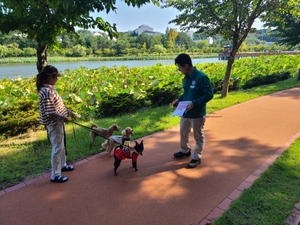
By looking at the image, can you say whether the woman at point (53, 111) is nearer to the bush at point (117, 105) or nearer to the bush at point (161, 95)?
the bush at point (117, 105)

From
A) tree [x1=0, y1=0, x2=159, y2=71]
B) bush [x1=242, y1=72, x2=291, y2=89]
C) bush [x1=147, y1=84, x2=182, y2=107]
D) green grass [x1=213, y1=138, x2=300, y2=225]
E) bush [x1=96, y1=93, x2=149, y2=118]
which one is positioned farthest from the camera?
bush [x1=242, y1=72, x2=291, y2=89]

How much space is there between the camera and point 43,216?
2605 millimetres

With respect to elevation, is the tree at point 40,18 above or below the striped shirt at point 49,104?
above

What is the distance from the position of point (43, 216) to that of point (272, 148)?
13.1 feet

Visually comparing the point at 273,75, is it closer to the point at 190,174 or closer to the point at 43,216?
the point at 190,174

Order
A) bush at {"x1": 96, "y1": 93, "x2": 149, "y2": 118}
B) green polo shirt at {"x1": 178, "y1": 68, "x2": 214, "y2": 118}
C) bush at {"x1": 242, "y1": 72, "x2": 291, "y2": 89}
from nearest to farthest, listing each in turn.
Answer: green polo shirt at {"x1": 178, "y1": 68, "x2": 214, "y2": 118}, bush at {"x1": 96, "y1": 93, "x2": 149, "y2": 118}, bush at {"x1": 242, "y1": 72, "x2": 291, "y2": 89}

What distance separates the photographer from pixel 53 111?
9.84 ft

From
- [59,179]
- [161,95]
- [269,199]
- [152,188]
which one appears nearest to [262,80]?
[161,95]

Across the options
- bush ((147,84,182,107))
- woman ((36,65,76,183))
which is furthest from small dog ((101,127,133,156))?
bush ((147,84,182,107))

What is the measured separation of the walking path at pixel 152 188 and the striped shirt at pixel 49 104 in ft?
3.04

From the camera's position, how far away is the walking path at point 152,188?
2598mm

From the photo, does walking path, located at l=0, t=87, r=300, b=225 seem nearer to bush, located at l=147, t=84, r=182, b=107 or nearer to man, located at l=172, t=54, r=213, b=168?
man, located at l=172, t=54, r=213, b=168

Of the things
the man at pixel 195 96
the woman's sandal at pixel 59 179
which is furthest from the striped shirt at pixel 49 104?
the man at pixel 195 96

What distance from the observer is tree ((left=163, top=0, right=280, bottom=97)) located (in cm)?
777
